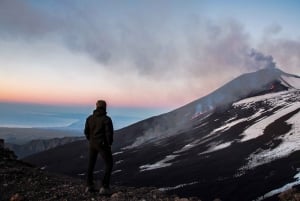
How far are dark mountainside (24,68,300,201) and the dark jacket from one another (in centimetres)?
3500

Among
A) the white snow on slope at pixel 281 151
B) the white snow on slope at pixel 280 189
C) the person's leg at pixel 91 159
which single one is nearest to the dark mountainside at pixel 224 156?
the white snow on slope at pixel 281 151

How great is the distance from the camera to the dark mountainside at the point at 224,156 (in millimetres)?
58625

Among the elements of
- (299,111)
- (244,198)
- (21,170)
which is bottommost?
(244,198)

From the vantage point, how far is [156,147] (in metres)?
117

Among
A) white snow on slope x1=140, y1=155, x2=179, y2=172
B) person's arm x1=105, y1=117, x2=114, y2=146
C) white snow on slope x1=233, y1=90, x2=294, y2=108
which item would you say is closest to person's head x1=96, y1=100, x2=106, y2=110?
person's arm x1=105, y1=117, x2=114, y2=146

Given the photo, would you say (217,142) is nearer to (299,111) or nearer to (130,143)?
(299,111)

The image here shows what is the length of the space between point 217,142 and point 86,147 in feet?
204

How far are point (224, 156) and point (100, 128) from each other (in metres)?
68.8

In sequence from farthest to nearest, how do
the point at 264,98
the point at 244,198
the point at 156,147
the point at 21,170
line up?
the point at 264,98 → the point at 156,147 → the point at 244,198 → the point at 21,170

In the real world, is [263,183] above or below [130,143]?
below

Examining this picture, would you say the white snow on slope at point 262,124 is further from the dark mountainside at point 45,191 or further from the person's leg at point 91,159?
the person's leg at point 91,159

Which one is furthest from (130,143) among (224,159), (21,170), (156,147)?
(21,170)

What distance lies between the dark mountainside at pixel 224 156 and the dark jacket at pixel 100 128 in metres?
35.0

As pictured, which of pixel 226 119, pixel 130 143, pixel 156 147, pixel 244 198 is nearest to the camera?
pixel 244 198
